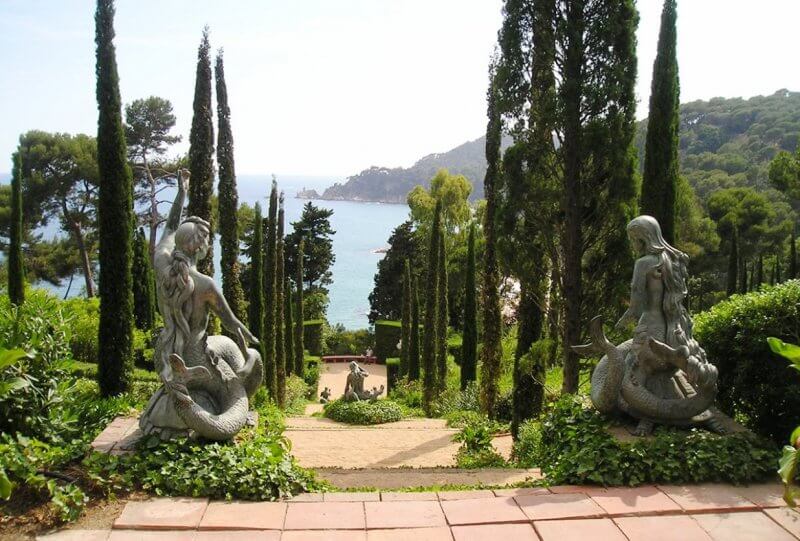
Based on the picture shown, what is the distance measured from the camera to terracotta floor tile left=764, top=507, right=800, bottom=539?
179 inches

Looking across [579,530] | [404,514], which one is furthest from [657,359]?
[404,514]

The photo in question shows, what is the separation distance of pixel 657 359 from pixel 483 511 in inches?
97.4

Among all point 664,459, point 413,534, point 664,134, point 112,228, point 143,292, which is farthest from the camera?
point 143,292

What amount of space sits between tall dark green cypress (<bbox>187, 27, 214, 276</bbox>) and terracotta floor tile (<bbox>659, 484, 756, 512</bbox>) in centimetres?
1147

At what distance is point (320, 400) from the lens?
19656 millimetres

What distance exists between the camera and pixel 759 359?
661 cm

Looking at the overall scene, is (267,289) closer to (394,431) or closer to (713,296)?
(394,431)

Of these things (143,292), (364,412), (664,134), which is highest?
(664,134)

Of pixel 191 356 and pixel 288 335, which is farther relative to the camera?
pixel 288 335

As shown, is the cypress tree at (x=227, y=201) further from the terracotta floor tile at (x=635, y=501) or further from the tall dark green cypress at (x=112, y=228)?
the terracotta floor tile at (x=635, y=501)

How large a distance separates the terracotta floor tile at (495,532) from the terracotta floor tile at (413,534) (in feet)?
0.25

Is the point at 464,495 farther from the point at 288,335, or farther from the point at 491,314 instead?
the point at 288,335

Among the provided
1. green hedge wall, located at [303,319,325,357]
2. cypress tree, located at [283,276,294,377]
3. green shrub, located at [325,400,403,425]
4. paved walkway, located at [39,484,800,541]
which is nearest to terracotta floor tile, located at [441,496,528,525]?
paved walkway, located at [39,484,800,541]

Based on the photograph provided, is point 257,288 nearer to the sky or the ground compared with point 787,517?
nearer to the ground
